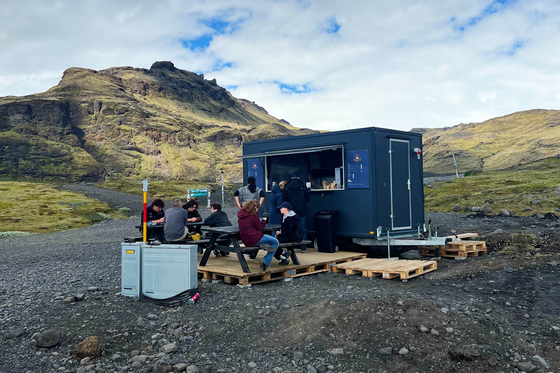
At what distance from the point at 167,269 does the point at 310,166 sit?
631 cm

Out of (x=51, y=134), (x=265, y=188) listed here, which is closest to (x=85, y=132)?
(x=51, y=134)

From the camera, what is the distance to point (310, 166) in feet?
41.2

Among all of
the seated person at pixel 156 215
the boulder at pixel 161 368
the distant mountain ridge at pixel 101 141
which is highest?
the distant mountain ridge at pixel 101 141

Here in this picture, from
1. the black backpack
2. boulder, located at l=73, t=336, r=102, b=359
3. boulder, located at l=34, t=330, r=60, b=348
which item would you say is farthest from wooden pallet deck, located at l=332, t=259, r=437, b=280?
boulder, located at l=34, t=330, r=60, b=348

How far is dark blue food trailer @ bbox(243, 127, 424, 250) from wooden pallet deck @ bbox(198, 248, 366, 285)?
105cm

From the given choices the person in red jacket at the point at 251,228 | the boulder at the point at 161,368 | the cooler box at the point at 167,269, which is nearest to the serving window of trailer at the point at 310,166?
the person in red jacket at the point at 251,228

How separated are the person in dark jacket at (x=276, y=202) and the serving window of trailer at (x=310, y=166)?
1228 millimetres

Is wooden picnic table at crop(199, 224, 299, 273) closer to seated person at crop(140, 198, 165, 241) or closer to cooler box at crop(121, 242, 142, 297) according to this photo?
seated person at crop(140, 198, 165, 241)

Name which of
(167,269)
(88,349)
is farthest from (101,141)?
(88,349)

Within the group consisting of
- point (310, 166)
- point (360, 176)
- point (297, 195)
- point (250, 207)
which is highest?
point (310, 166)

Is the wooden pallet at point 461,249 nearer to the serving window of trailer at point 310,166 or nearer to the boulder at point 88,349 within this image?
the serving window of trailer at point 310,166

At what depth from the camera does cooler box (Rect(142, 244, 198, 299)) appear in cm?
716

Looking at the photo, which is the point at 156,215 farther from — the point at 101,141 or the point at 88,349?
the point at 101,141

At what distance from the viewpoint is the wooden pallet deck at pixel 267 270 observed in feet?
28.0
